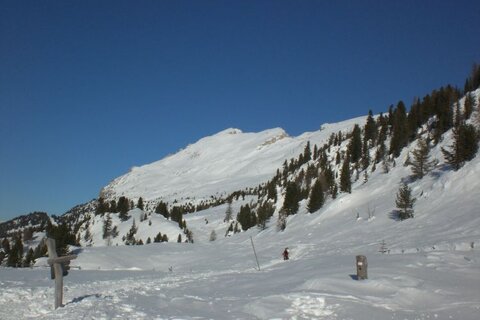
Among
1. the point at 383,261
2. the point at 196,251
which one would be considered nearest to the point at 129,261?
the point at 196,251

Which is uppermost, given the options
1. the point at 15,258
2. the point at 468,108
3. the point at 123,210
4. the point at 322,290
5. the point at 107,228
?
the point at 468,108

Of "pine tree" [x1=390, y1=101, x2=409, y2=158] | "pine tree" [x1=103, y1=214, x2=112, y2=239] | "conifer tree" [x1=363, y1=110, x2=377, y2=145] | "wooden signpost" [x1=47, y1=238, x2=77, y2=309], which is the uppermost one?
"conifer tree" [x1=363, y1=110, x2=377, y2=145]

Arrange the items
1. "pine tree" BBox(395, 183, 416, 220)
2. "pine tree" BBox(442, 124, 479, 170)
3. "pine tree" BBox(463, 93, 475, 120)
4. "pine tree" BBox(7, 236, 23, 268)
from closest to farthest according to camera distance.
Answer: "pine tree" BBox(395, 183, 416, 220) → "pine tree" BBox(442, 124, 479, 170) → "pine tree" BBox(463, 93, 475, 120) → "pine tree" BBox(7, 236, 23, 268)

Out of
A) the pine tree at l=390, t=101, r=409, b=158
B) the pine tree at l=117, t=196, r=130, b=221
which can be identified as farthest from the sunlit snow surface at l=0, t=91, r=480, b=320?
the pine tree at l=117, t=196, r=130, b=221

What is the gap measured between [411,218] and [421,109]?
46105 mm

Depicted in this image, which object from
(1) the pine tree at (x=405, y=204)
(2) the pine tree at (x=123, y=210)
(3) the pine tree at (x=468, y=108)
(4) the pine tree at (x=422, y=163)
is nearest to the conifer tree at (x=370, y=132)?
(3) the pine tree at (x=468, y=108)

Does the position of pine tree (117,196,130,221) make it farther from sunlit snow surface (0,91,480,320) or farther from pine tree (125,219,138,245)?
sunlit snow surface (0,91,480,320)

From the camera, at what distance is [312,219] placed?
212 feet

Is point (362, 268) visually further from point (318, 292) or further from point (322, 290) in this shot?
point (318, 292)

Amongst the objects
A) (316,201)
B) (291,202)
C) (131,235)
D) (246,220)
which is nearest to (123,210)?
(131,235)

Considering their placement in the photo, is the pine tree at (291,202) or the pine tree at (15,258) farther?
the pine tree at (291,202)

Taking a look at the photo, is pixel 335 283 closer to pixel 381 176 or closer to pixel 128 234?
pixel 381 176

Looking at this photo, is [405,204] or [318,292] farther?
[405,204]

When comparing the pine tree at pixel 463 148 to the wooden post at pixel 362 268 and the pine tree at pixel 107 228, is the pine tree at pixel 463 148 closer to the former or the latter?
the wooden post at pixel 362 268
